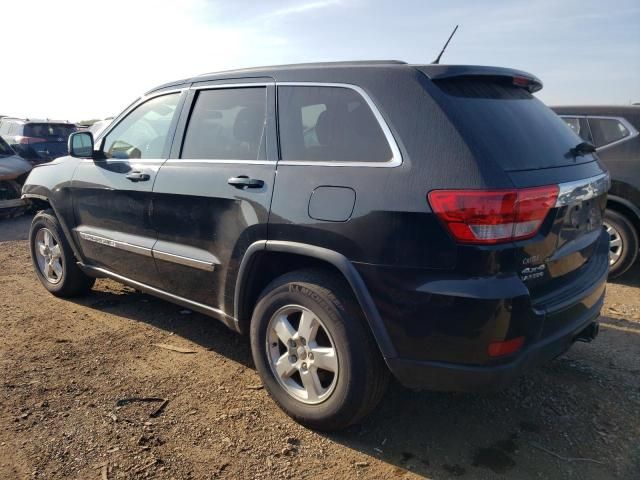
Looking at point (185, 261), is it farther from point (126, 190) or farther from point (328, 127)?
point (328, 127)

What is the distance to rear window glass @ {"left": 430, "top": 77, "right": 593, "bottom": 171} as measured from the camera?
7.93ft

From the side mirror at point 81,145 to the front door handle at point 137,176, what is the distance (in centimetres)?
62

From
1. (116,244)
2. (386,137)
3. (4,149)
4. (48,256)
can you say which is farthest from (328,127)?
(4,149)

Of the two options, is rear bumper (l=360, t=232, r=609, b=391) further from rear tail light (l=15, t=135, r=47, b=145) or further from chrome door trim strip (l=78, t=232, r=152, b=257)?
rear tail light (l=15, t=135, r=47, b=145)

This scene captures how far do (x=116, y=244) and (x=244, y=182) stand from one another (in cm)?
156

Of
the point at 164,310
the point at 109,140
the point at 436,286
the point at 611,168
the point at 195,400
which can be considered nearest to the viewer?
the point at 436,286

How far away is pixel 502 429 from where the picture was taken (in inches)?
116

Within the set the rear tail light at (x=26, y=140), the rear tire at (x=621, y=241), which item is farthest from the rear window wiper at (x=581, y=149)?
the rear tail light at (x=26, y=140)

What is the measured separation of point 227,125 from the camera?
3475mm

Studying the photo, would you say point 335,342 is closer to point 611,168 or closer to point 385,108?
Result: point 385,108

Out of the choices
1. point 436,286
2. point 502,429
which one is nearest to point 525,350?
point 436,286

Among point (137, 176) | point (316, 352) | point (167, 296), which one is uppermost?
point (137, 176)

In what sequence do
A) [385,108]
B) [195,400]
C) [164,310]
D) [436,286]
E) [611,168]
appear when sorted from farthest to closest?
[611,168], [164,310], [195,400], [385,108], [436,286]

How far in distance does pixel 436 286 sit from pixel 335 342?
631mm
